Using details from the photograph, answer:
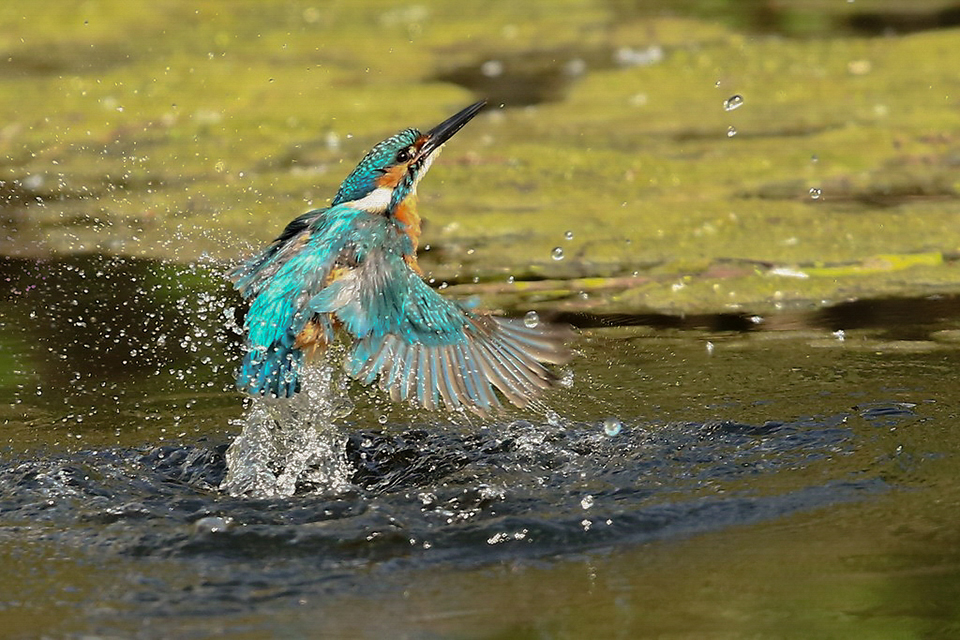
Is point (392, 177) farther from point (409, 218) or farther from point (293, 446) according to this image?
point (293, 446)

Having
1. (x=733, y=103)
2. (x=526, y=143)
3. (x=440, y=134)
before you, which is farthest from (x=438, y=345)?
(x=733, y=103)

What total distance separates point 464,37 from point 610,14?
3.62 ft

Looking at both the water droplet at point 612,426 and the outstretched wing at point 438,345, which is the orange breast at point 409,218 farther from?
the water droplet at point 612,426

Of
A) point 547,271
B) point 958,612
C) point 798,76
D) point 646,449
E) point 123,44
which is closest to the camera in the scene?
point 958,612

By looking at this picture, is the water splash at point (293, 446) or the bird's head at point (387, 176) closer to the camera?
the water splash at point (293, 446)

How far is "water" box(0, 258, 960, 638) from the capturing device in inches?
117

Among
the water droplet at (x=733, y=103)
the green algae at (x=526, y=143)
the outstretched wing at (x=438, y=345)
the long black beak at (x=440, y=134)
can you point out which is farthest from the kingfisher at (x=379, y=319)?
the water droplet at (x=733, y=103)

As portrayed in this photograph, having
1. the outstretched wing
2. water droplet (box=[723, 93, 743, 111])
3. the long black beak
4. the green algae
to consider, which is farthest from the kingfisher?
water droplet (box=[723, 93, 743, 111])

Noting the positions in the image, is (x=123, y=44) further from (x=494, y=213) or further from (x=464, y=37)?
(x=494, y=213)

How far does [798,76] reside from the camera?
7.91 meters

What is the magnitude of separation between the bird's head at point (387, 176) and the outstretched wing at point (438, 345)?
0.44 m

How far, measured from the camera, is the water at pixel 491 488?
298 cm

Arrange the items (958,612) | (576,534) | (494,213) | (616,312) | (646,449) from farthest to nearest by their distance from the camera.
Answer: (494,213) < (616,312) < (646,449) < (576,534) < (958,612)

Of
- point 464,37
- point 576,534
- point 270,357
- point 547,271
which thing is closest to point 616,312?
point 547,271
